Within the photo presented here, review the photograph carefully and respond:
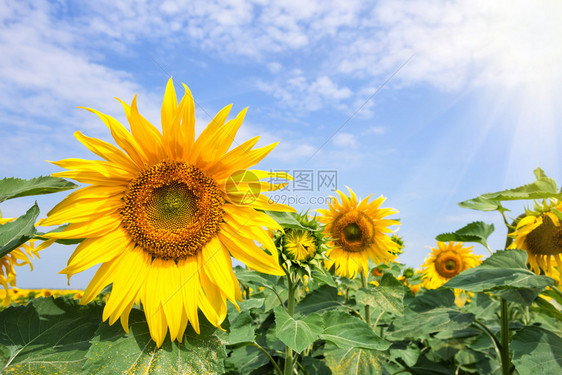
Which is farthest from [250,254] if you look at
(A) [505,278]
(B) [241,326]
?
(A) [505,278]

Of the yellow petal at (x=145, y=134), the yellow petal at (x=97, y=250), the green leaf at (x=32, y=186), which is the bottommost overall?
the yellow petal at (x=97, y=250)

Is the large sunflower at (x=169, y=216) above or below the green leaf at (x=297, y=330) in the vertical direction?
above

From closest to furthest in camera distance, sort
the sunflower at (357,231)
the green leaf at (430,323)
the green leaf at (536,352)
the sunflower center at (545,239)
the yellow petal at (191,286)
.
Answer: the yellow petal at (191,286), the green leaf at (536,352), the green leaf at (430,323), the sunflower center at (545,239), the sunflower at (357,231)

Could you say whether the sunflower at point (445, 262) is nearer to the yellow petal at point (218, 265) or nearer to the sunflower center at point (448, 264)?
the sunflower center at point (448, 264)

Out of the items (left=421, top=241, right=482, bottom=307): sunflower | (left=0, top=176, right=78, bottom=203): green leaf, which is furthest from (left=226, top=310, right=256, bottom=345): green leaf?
(left=421, top=241, right=482, bottom=307): sunflower

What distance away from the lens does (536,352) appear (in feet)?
9.48

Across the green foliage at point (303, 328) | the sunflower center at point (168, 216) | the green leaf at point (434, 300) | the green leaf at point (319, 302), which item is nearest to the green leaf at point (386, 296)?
the green foliage at point (303, 328)

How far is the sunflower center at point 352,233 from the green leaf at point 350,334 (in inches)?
103

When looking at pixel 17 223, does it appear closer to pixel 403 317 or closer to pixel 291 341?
pixel 291 341

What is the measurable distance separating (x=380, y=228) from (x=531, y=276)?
250 centimetres

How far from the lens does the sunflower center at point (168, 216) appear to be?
225 centimetres

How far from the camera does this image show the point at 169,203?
7.86 feet

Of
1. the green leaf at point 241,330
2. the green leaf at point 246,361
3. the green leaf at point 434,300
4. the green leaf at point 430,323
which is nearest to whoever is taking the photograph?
the green leaf at point 241,330

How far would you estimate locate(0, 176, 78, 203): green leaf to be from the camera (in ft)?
6.46
